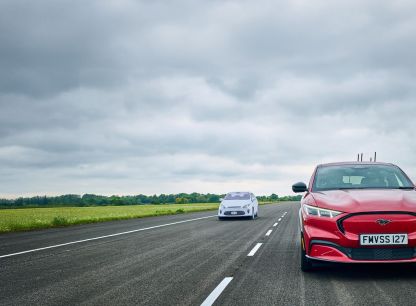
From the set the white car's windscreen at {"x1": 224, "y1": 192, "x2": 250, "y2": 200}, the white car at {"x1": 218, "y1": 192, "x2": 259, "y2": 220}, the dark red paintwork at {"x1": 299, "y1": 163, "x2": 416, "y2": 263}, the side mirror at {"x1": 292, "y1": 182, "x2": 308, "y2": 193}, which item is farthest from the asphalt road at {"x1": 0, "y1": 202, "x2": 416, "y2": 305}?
the white car's windscreen at {"x1": 224, "y1": 192, "x2": 250, "y2": 200}

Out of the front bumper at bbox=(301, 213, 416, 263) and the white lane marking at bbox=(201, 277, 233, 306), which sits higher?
the front bumper at bbox=(301, 213, 416, 263)

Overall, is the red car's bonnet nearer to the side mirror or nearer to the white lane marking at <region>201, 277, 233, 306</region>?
the side mirror

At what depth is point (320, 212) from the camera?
6598 mm

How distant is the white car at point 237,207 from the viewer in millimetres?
22641

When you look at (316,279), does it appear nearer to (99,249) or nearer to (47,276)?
(47,276)

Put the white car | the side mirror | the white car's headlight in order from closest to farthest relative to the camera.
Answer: the white car's headlight, the side mirror, the white car

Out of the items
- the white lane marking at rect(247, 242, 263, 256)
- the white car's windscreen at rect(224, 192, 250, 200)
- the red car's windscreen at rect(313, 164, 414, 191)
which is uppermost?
the red car's windscreen at rect(313, 164, 414, 191)

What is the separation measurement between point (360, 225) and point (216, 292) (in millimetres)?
2234

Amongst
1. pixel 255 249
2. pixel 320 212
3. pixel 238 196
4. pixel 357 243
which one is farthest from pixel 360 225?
pixel 238 196

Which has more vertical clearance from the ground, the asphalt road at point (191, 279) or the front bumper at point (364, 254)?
the front bumper at point (364, 254)

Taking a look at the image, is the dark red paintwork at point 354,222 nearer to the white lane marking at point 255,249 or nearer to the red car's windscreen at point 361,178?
the red car's windscreen at point 361,178

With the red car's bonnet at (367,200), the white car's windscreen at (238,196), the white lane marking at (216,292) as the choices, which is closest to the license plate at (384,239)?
the red car's bonnet at (367,200)

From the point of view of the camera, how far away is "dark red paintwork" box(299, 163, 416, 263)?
19.8 ft

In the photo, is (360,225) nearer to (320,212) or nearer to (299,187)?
(320,212)
